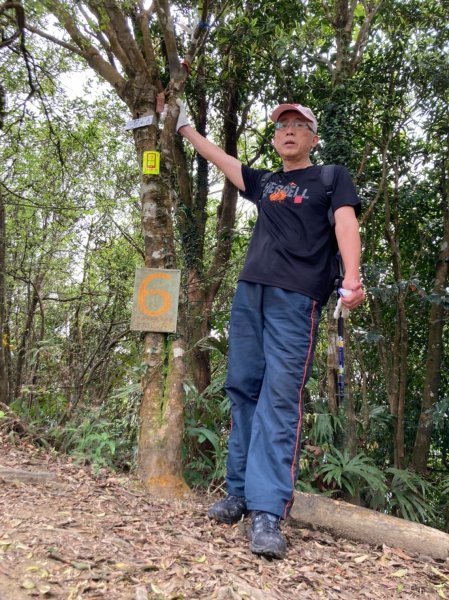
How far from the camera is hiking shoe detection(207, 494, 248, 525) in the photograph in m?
2.72

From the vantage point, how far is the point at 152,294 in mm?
3352

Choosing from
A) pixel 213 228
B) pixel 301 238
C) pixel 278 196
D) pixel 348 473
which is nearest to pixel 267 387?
pixel 301 238

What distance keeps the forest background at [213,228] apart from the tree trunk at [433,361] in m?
0.02

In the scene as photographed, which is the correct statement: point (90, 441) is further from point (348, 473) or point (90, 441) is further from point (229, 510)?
point (348, 473)

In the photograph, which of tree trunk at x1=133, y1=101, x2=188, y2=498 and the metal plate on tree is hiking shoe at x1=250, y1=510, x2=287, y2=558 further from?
the metal plate on tree

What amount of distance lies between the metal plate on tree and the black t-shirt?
670 mm

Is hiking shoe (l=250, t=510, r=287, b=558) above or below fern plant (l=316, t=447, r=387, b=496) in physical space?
above

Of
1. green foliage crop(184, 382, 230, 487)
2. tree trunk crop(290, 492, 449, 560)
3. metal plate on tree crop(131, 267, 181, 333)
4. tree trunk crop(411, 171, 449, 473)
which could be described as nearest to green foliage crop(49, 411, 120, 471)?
green foliage crop(184, 382, 230, 487)

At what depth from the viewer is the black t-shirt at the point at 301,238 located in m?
2.69

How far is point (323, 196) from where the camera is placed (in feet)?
9.06

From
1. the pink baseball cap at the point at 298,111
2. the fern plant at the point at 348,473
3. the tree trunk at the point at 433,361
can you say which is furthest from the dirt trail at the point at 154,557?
the tree trunk at the point at 433,361

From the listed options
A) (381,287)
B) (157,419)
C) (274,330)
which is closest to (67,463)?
(157,419)

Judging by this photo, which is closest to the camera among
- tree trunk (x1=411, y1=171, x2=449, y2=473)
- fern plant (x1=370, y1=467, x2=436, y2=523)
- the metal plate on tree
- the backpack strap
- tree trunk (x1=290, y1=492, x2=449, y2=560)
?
tree trunk (x1=290, y1=492, x2=449, y2=560)

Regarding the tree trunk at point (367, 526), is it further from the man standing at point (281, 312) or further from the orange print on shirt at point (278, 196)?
the orange print on shirt at point (278, 196)
